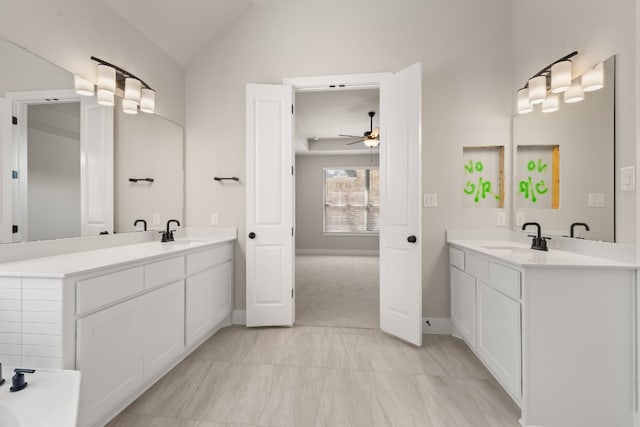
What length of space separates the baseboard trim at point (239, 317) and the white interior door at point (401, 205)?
1.37 metres

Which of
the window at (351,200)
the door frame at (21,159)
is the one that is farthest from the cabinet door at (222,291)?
the window at (351,200)

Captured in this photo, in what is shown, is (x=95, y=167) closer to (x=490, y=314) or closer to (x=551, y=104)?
(x=490, y=314)

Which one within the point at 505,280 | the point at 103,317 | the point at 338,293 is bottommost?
the point at 338,293

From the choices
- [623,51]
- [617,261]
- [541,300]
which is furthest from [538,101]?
[541,300]

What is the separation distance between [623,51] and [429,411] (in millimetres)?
2340

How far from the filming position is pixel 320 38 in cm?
303

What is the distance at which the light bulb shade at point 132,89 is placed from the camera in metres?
2.44

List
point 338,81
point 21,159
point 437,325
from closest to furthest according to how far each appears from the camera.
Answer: point 21,159 < point 437,325 < point 338,81

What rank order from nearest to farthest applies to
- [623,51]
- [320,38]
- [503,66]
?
[623,51] → [503,66] → [320,38]

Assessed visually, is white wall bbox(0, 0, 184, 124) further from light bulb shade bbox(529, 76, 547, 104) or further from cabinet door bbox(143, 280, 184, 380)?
light bulb shade bbox(529, 76, 547, 104)

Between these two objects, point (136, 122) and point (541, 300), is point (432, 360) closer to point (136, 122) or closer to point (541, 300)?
point (541, 300)

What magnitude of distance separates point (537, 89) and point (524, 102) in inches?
8.5

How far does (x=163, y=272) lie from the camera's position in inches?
79.8

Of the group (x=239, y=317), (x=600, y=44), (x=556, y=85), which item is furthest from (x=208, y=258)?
(x=600, y=44)
